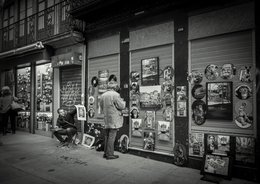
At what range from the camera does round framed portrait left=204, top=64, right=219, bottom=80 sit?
16.6 ft

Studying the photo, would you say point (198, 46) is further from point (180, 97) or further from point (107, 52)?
point (107, 52)

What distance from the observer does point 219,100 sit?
A: 16.5 ft

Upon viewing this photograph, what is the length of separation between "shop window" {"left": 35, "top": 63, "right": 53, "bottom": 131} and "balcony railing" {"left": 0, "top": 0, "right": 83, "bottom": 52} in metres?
1.66

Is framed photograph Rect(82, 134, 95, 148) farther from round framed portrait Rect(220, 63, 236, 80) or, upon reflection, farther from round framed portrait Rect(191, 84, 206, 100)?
round framed portrait Rect(220, 63, 236, 80)

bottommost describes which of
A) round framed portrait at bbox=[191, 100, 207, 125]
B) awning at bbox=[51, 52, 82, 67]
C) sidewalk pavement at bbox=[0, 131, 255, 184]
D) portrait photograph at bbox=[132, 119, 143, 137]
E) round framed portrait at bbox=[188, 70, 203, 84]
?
sidewalk pavement at bbox=[0, 131, 255, 184]

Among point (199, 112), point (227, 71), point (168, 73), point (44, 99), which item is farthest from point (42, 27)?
point (227, 71)

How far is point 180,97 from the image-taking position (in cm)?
562

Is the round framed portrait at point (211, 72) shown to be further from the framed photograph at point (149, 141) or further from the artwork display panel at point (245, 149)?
the framed photograph at point (149, 141)

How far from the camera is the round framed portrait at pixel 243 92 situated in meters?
4.60

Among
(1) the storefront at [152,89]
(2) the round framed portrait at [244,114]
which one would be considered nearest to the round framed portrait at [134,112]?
(1) the storefront at [152,89]

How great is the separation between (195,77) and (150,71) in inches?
58.8

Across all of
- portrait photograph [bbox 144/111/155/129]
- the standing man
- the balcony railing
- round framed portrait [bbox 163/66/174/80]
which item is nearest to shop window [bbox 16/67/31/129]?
the balcony railing

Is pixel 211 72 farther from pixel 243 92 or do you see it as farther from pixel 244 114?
pixel 244 114

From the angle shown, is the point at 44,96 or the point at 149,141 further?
the point at 44,96
